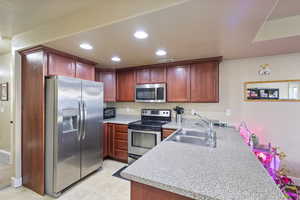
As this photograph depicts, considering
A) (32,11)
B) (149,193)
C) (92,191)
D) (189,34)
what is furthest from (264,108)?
(32,11)

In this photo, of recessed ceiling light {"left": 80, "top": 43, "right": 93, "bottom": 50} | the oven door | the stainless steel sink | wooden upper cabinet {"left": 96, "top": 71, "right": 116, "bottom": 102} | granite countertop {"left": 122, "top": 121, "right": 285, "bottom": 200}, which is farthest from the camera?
wooden upper cabinet {"left": 96, "top": 71, "right": 116, "bottom": 102}

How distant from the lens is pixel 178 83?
3.07 metres

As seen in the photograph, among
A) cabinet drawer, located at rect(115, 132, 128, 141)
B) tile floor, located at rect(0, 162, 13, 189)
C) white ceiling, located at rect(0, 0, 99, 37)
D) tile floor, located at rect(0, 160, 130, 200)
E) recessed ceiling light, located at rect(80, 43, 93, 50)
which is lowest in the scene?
tile floor, located at rect(0, 160, 130, 200)

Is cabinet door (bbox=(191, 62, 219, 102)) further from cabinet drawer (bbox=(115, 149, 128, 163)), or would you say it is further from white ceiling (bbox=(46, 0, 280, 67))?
cabinet drawer (bbox=(115, 149, 128, 163))

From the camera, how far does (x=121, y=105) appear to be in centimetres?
405

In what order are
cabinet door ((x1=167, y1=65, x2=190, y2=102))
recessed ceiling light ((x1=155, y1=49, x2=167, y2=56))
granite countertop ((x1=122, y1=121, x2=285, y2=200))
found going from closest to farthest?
granite countertop ((x1=122, y1=121, x2=285, y2=200)) → recessed ceiling light ((x1=155, y1=49, x2=167, y2=56)) → cabinet door ((x1=167, y1=65, x2=190, y2=102))

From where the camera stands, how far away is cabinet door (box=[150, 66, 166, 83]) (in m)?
3.19

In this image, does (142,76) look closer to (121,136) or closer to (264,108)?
(121,136)

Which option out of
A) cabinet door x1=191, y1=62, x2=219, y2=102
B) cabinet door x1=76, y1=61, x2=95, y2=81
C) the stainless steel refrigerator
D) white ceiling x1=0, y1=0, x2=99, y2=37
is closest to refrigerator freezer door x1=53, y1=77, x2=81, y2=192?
the stainless steel refrigerator

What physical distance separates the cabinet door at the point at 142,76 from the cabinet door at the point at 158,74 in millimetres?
103

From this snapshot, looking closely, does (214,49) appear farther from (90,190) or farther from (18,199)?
(18,199)

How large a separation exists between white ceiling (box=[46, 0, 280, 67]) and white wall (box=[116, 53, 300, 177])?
0.83ft

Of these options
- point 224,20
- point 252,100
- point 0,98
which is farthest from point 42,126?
point 252,100

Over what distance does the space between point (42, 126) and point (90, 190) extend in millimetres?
1231
